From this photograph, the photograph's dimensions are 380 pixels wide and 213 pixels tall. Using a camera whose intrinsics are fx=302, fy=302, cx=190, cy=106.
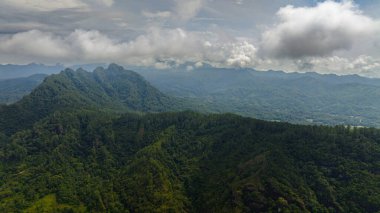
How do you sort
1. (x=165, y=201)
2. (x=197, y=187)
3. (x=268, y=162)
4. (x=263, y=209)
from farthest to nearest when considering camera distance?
(x=197, y=187) < (x=268, y=162) < (x=165, y=201) < (x=263, y=209)

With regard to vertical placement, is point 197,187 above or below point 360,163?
below

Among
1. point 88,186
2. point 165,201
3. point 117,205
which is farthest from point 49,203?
point 165,201

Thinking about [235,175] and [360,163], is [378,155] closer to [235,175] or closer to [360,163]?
[360,163]

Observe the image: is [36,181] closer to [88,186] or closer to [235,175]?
[88,186]

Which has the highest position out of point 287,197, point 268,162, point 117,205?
point 268,162

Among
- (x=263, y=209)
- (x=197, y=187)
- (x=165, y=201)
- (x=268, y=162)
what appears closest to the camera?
(x=263, y=209)

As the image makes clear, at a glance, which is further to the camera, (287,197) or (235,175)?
(235,175)

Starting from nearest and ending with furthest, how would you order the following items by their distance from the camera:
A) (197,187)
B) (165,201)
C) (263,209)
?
(263,209) → (165,201) → (197,187)

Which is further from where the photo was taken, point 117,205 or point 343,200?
point 117,205

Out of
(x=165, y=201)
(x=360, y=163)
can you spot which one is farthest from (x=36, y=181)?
(x=360, y=163)
